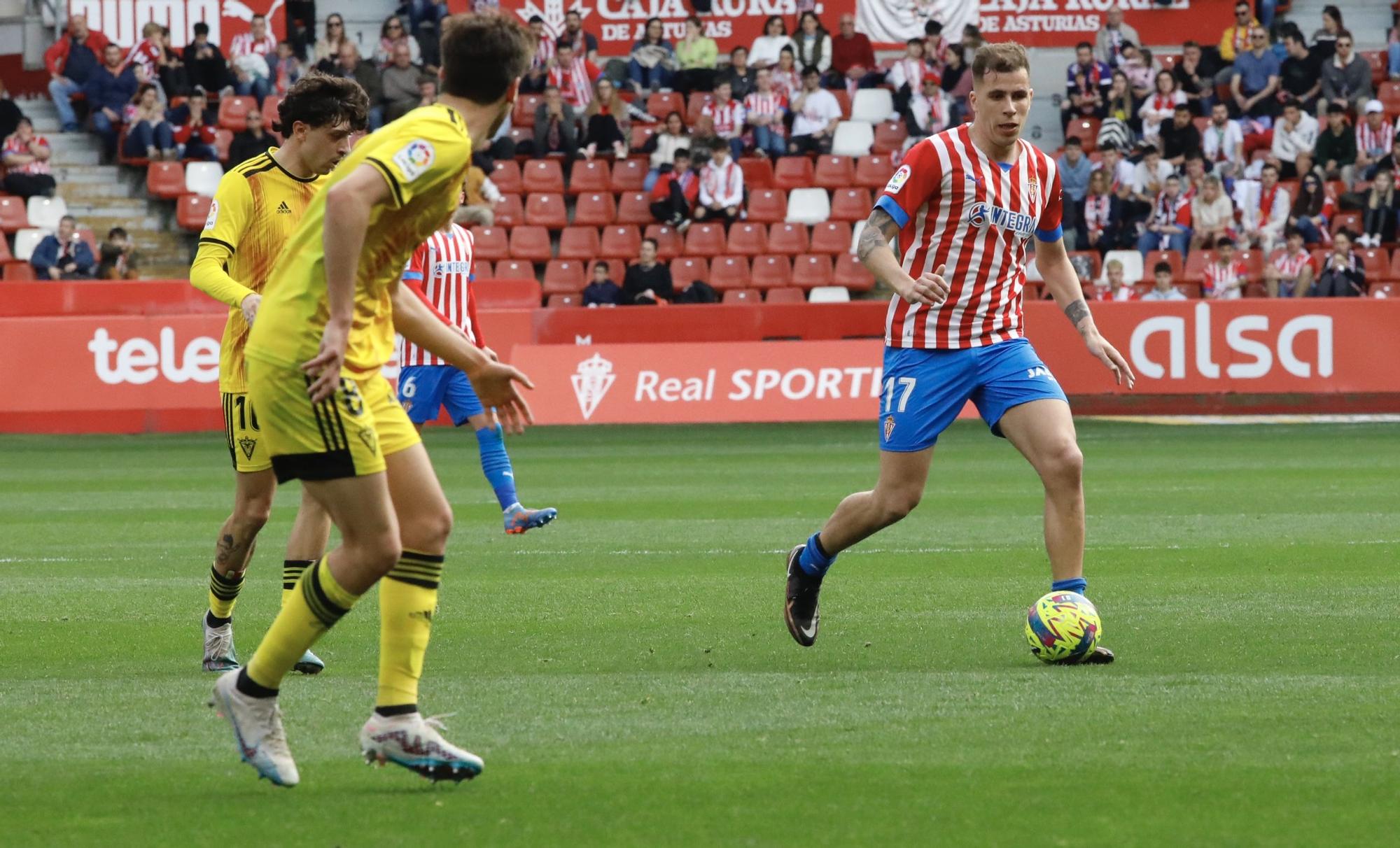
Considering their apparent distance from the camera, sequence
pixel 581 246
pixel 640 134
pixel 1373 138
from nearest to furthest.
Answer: pixel 1373 138, pixel 581 246, pixel 640 134

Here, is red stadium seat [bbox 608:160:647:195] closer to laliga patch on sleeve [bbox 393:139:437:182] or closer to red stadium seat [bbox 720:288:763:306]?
red stadium seat [bbox 720:288:763:306]

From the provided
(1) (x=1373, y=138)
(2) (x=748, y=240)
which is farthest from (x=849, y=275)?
(1) (x=1373, y=138)

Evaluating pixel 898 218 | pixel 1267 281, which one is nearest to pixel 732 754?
pixel 898 218

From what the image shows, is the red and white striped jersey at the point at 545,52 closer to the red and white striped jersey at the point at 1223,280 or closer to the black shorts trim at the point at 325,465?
the red and white striped jersey at the point at 1223,280

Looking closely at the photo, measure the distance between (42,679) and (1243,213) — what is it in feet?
65.4

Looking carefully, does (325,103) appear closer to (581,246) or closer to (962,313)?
(962,313)

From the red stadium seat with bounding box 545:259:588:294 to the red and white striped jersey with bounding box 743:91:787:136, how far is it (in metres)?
3.42

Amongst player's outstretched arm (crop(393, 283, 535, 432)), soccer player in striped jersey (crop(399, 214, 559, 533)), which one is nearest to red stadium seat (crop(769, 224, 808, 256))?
soccer player in striped jersey (crop(399, 214, 559, 533))

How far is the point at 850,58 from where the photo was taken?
2672 cm

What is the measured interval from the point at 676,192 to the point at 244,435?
18084mm

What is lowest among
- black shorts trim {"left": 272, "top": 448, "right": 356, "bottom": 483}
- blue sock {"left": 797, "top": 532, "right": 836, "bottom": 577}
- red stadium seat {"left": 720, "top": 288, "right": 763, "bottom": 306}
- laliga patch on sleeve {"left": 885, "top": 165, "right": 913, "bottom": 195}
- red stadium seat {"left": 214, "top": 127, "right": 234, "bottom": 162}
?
red stadium seat {"left": 720, "top": 288, "right": 763, "bottom": 306}

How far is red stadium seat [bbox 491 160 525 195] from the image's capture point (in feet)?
83.9

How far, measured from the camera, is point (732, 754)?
16.9 feet

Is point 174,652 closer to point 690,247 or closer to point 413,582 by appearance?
point 413,582
